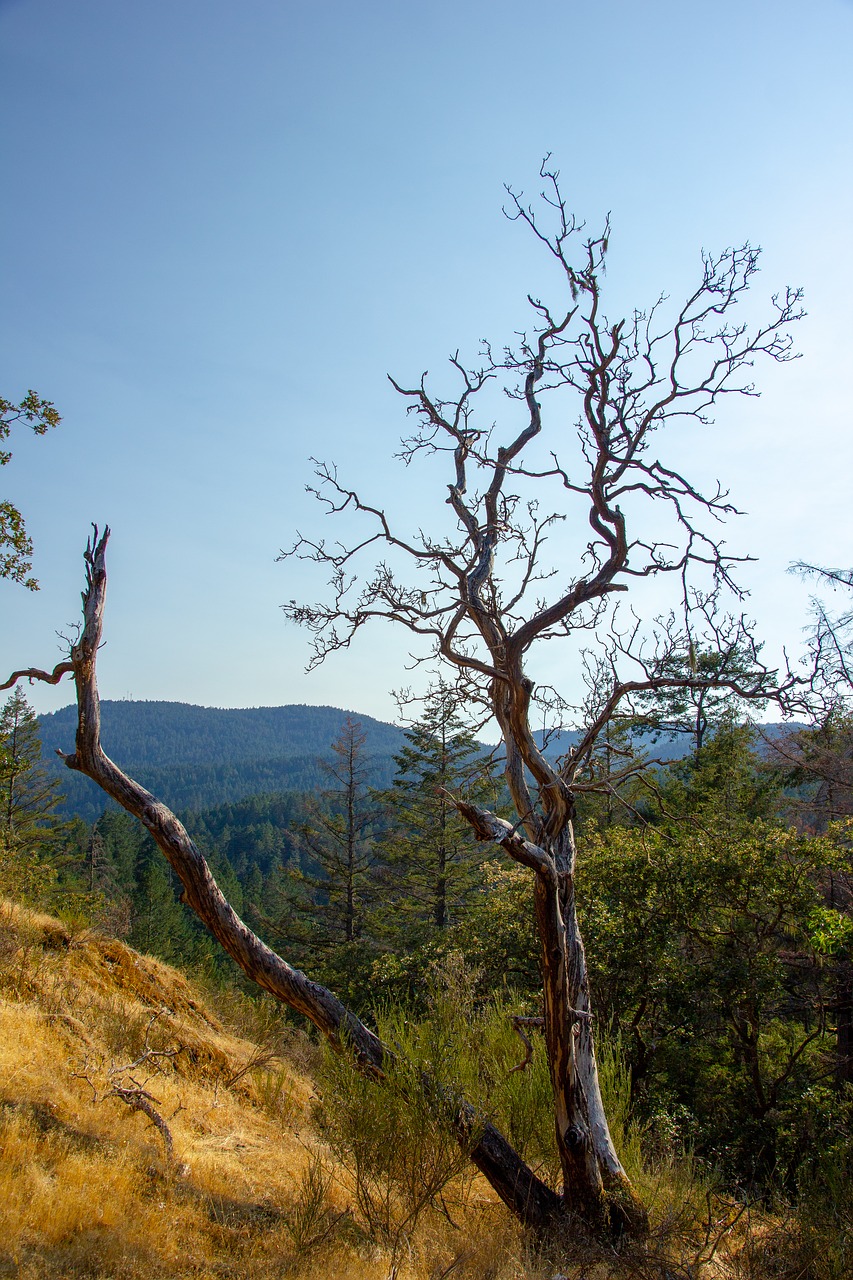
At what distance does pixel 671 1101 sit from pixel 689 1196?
4620mm

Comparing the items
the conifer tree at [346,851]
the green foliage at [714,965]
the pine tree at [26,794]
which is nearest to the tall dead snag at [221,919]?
the green foliage at [714,965]

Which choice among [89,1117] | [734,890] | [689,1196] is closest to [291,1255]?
[89,1117]

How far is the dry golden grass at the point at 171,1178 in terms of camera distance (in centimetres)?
414

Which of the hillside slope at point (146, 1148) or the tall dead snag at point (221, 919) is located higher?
the tall dead snag at point (221, 919)

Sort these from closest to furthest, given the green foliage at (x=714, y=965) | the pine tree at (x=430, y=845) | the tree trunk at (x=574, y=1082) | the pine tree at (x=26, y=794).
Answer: the tree trunk at (x=574, y=1082) → the green foliage at (x=714, y=965) → the pine tree at (x=430, y=845) → the pine tree at (x=26, y=794)

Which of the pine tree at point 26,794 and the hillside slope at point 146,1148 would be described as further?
the pine tree at point 26,794

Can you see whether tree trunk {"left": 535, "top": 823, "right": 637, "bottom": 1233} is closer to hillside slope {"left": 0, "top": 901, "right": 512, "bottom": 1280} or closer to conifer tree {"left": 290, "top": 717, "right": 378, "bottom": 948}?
hillside slope {"left": 0, "top": 901, "right": 512, "bottom": 1280}

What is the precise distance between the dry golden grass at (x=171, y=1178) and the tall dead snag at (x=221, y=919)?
0.34 metres

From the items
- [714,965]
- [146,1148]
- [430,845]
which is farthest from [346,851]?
[146,1148]

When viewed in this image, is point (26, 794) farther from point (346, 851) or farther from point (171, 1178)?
point (171, 1178)

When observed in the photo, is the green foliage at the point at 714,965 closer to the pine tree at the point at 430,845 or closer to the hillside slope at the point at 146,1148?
the hillside slope at the point at 146,1148

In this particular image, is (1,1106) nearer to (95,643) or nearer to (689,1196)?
(95,643)

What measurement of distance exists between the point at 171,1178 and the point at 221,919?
1.84 meters

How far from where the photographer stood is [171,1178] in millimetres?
5203
